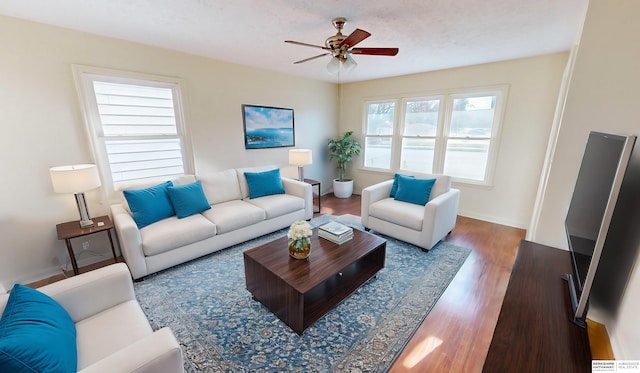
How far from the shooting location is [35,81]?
2236 millimetres

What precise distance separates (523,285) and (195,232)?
2735 millimetres

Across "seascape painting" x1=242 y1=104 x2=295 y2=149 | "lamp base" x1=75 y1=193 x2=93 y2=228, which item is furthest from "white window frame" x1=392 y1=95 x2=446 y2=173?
"lamp base" x1=75 y1=193 x2=93 y2=228

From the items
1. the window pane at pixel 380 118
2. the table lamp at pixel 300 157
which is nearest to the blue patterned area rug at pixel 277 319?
the table lamp at pixel 300 157

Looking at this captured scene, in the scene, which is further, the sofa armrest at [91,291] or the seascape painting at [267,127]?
the seascape painting at [267,127]

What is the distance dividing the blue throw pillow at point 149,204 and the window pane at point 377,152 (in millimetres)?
3796

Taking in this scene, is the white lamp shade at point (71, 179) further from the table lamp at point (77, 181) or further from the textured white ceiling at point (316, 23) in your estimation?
the textured white ceiling at point (316, 23)

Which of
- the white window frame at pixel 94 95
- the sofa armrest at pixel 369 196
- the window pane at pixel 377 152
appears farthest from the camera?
the window pane at pixel 377 152

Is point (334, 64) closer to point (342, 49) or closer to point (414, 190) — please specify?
point (342, 49)

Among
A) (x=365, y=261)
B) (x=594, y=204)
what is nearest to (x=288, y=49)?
(x=365, y=261)

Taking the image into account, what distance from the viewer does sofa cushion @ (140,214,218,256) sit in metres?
2.32

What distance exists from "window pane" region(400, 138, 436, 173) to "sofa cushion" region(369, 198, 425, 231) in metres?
1.56

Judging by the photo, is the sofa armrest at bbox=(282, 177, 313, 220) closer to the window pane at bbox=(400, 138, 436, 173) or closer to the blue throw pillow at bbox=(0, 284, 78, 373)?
the window pane at bbox=(400, 138, 436, 173)

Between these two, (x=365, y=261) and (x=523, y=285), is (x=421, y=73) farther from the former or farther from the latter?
(x=523, y=285)

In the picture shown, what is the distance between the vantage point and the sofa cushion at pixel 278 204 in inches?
127
